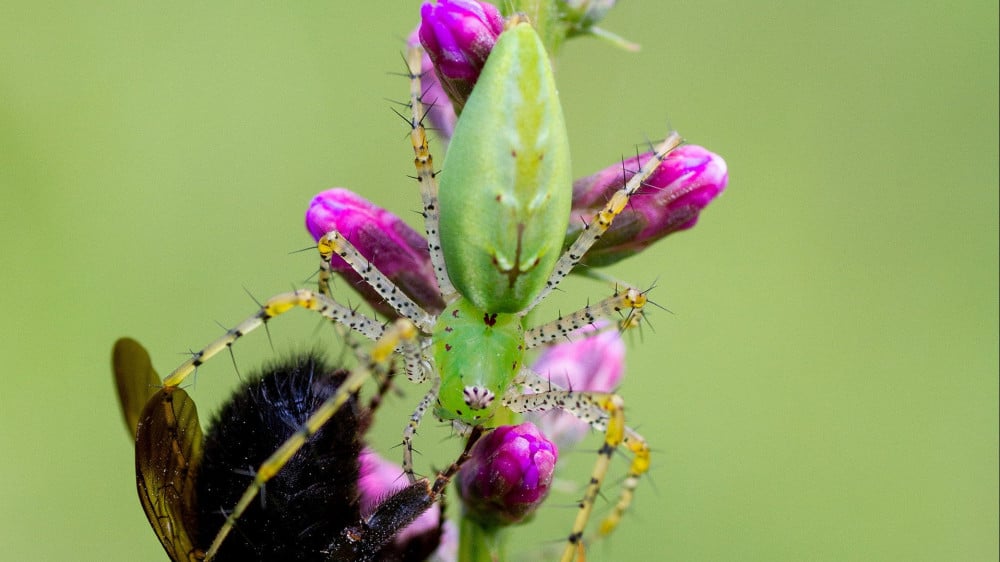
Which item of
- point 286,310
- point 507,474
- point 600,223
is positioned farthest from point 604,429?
point 286,310

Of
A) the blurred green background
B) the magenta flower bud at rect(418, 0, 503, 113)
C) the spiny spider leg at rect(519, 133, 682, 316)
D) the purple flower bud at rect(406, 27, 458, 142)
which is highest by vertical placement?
the magenta flower bud at rect(418, 0, 503, 113)

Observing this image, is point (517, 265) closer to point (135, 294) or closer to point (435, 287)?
point (435, 287)

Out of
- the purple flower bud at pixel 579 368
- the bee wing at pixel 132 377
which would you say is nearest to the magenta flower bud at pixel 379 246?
the purple flower bud at pixel 579 368

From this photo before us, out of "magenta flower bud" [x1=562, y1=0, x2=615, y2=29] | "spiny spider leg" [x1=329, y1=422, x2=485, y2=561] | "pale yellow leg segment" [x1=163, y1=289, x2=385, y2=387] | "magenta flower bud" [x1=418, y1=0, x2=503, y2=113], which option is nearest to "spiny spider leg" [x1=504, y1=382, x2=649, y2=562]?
"spiny spider leg" [x1=329, y1=422, x2=485, y2=561]

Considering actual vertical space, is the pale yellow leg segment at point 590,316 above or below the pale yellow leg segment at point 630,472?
above

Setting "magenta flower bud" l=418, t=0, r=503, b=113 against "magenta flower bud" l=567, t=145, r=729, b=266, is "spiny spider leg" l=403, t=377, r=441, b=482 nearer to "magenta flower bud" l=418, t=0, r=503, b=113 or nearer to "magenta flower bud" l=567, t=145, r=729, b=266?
"magenta flower bud" l=567, t=145, r=729, b=266

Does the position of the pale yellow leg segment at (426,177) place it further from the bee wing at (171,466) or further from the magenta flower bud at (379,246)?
the bee wing at (171,466)

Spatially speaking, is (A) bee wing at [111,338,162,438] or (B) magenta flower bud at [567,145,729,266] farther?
(B) magenta flower bud at [567,145,729,266]
